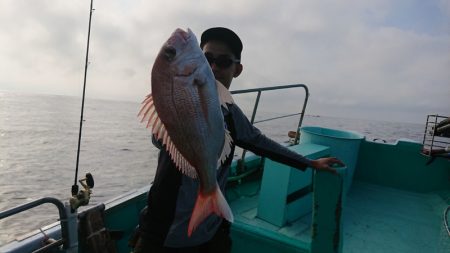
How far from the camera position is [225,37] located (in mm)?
1909

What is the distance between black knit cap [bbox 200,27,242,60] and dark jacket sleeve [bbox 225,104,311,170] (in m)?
0.44

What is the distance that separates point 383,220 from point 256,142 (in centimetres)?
341

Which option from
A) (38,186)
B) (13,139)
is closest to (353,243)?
(38,186)

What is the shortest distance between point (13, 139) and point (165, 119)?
32.2 meters

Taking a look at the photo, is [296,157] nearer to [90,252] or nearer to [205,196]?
[205,196]

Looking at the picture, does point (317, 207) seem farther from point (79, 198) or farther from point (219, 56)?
point (79, 198)

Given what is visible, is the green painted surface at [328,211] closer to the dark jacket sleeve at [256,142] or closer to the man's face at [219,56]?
the dark jacket sleeve at [256,142]

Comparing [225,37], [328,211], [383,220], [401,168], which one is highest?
[225,37]

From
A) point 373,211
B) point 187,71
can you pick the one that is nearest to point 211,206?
point 187,71

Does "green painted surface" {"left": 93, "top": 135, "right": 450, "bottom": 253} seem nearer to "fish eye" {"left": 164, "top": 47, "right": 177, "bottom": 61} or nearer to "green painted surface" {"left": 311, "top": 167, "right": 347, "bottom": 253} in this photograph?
"green painted surface" {"left": 311, "top": 167, "right": 347, "bottom": 253}

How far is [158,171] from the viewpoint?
1980mm

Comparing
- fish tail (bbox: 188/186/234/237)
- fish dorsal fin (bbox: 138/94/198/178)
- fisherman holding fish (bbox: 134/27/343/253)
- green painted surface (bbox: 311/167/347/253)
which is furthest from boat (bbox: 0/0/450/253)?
fish dorsal fin (bbox: 138/94/198/178)

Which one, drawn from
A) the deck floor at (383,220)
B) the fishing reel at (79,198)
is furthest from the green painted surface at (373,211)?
the fishing reel at (79,198)

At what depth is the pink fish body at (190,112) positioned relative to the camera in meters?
1.26
